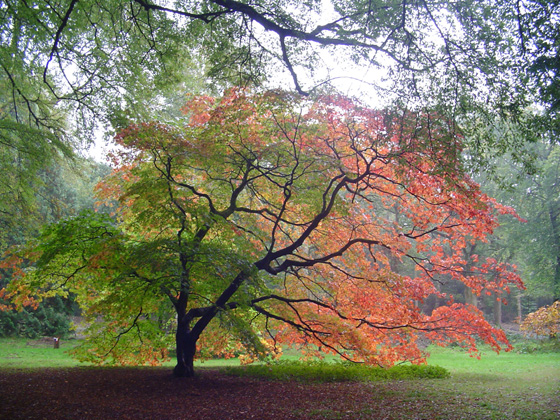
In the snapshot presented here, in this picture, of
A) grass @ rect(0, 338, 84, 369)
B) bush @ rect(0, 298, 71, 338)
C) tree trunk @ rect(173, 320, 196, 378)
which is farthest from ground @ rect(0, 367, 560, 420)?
bush @ rect(0, 298, 71, 338)

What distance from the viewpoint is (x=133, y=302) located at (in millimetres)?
5258

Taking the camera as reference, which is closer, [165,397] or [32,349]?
→ [165,397]

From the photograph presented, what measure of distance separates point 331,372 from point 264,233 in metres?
2.87

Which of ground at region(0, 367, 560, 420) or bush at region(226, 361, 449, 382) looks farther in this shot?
bush at region(226, 361, 449, 382)

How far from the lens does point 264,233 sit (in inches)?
272

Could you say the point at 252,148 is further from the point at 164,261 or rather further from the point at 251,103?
the point at 164,261

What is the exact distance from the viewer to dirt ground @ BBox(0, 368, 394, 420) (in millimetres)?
4379

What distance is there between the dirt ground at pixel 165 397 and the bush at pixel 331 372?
1.71 feet

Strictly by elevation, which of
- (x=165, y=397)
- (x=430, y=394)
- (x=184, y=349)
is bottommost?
(x=165, y=397)

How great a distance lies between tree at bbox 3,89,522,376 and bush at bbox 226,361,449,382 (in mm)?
581

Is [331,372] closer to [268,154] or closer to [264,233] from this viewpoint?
[264,233]

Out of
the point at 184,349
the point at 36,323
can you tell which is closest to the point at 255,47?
the point at 184,349

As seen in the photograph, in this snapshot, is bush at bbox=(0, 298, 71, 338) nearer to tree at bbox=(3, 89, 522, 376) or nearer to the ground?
tree at bbox=(3, 89, 522, 376)

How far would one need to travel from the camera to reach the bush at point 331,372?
7238 millimetres
